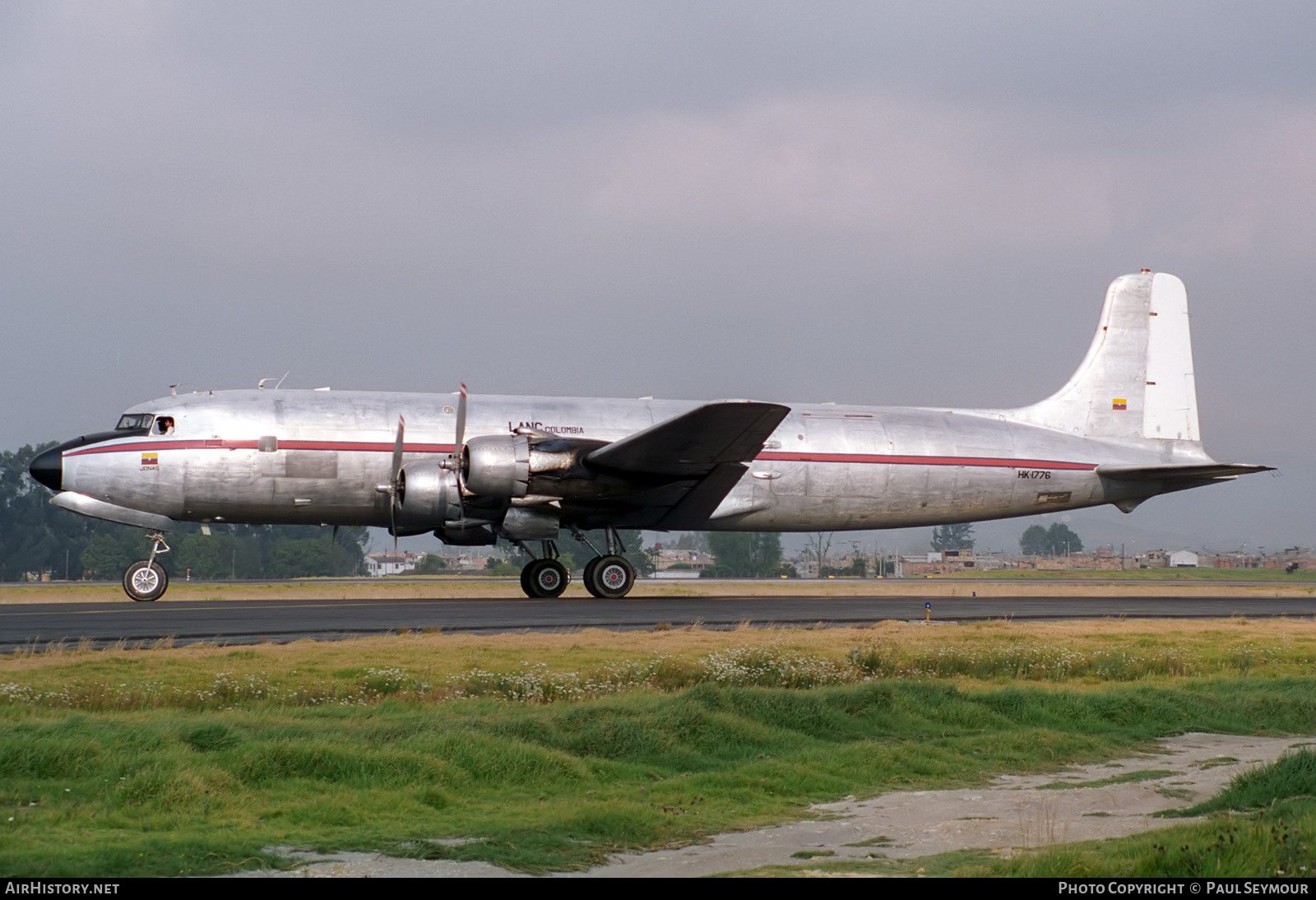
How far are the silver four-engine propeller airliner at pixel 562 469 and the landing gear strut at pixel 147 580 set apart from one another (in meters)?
0.04

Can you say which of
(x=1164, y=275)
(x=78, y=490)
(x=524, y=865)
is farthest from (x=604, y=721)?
(x=1164, y=275)

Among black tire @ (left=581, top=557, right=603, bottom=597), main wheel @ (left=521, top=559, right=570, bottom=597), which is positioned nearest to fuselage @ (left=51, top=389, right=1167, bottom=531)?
black tire @ (left=581, top=557, right=603, bottom=597)

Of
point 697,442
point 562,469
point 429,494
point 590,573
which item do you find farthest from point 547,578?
point 697,442

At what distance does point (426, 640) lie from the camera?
17766mm

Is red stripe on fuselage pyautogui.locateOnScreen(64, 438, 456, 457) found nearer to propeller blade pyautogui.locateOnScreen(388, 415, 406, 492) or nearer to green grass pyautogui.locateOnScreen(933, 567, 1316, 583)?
propeller blade pyautogui.locateOnScreen(388, 415, 406, 492)

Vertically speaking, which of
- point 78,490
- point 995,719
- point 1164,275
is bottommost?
point 995,719

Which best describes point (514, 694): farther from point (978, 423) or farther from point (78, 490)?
point (978, 423)

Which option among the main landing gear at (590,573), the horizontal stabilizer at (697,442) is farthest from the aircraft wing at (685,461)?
the main landing gear at (590,573)

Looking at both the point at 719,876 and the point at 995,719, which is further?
the point at 995,719

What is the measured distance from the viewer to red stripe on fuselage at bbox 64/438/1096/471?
2620 centimetres

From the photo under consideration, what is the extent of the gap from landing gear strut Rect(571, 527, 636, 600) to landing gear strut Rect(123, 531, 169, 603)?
31.0 ft

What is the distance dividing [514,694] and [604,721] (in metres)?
2.74

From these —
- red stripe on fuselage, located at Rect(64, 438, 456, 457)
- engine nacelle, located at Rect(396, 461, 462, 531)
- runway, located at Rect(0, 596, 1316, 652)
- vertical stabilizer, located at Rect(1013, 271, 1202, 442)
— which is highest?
vertical stabilizer, located at Rect(1013, 271, 1202, 442)

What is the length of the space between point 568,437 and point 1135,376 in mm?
18065
